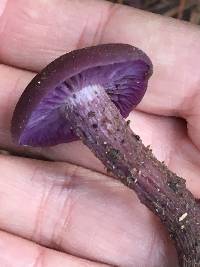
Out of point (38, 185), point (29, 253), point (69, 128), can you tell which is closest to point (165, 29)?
point (69, 128)

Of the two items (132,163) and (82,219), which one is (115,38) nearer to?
(132,163)

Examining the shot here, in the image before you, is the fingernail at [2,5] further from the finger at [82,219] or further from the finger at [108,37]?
the finger at [82,219]

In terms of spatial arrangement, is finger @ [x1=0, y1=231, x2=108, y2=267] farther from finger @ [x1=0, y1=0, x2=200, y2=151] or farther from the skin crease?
finger @ [x1=0, y1=0, x2=200, y2=151]

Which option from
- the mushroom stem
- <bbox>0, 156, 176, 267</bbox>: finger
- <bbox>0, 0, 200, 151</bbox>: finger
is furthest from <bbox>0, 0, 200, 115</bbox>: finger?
<bbox>0, 156, 176, 267</bbox>: finger

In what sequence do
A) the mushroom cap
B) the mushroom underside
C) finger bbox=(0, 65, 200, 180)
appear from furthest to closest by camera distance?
finger bbox=(0, 65, 200, 180)
the mushroom underside
the mushroom cap

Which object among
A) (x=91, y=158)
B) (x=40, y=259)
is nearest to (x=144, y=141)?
(x=91, y=158)

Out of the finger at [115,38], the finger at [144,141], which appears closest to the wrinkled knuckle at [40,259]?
the finger at [144,141]

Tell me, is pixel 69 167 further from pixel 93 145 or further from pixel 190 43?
pixel 190 43
